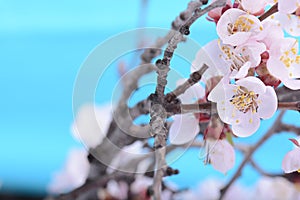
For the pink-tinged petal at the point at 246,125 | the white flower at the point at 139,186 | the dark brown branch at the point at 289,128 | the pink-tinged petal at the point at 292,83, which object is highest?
the pink-tinged petal at the point at 292,83

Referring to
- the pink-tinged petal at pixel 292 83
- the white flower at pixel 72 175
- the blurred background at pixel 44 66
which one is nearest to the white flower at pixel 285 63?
the pink-tinged petal at pixel 292 83

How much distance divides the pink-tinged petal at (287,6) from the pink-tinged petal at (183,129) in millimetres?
85

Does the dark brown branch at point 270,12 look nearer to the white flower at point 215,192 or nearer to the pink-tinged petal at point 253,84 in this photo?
the pink-tinged petal at point 253,84

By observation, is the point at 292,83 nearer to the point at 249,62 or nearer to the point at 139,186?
the point at 249,62

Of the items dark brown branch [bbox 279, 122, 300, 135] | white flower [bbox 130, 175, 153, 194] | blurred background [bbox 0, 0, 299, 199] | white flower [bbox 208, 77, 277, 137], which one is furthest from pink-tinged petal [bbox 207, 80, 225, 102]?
blurred background [bbox 0, 0, 299, 199]

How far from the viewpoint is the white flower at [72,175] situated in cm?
62

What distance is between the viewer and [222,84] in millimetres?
279

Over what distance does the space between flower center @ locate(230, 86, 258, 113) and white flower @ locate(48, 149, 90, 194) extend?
1.17 ft

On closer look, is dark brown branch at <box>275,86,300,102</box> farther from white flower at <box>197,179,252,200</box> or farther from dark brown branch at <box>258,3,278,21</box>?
white flower at <box>197,179,252,200</box>

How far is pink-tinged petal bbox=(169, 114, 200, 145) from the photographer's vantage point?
318 mm

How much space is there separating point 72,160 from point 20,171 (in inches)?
26.2

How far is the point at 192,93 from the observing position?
1.01 ft

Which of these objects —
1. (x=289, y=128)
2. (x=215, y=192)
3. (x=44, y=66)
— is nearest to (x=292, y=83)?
(x=289, y=128)

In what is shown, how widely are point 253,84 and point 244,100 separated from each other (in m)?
0.02
